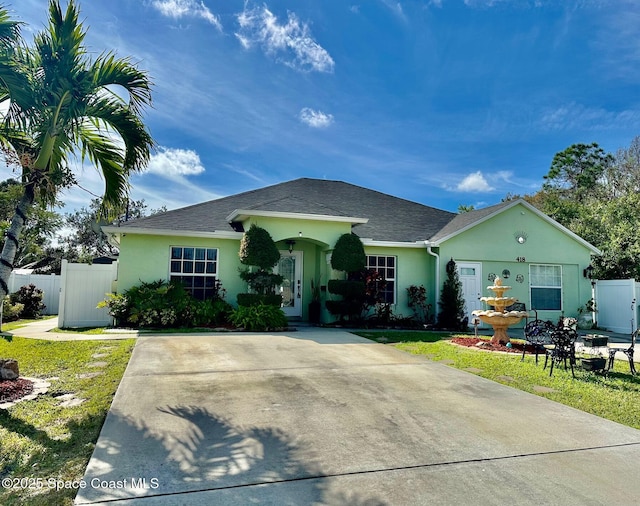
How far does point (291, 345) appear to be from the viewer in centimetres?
999

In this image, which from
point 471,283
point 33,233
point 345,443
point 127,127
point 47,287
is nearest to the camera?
point 345,443

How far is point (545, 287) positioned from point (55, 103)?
17445mm

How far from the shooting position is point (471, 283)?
632 inches

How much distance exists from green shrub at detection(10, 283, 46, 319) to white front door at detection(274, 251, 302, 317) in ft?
36.6

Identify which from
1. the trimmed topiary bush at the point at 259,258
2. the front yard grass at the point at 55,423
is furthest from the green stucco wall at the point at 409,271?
the front yard grass at the point at 55,423

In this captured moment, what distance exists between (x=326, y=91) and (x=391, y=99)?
3117 mm

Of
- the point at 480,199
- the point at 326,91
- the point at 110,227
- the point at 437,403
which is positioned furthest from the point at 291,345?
the point at 480,199

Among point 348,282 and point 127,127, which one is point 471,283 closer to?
point 348,282

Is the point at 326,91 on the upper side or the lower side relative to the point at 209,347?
upper

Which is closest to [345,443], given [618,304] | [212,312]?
[212,312]

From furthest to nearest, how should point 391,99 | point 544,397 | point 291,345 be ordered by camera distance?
1. point 391,99
2. point 291,345
3. point 544,397

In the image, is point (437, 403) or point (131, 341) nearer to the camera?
point (437, 403)

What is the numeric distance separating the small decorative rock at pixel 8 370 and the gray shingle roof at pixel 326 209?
777cm

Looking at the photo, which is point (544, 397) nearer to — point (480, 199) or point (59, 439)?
point (59, 439)
